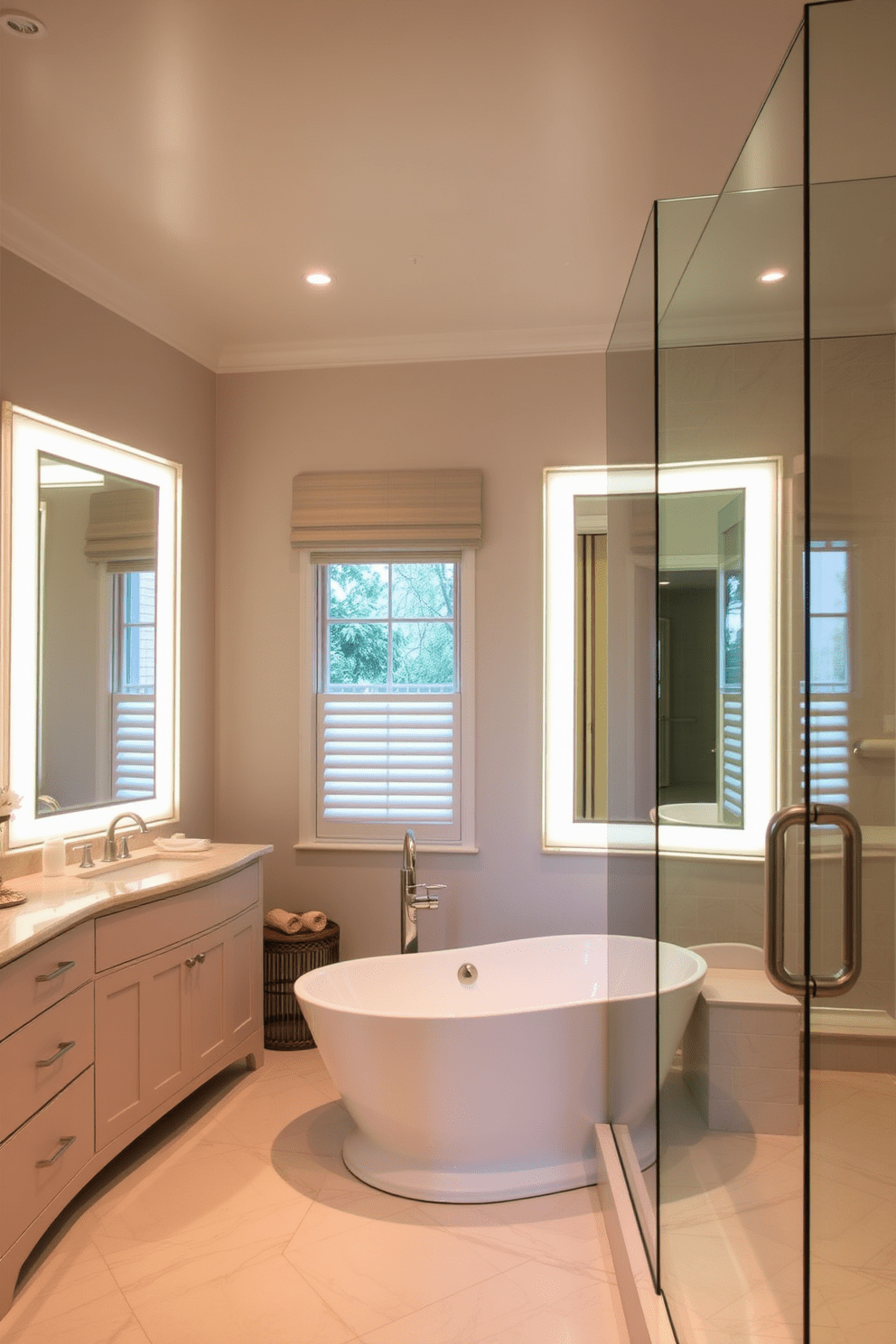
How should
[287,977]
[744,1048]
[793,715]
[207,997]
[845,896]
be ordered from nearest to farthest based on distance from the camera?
1. [845,896]
2. [793,715]
3. [744,1048]
4. [207,997]
5. [287,977]

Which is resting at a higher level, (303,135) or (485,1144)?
(303,135)

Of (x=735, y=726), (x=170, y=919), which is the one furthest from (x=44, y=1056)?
(x=735, y=726)

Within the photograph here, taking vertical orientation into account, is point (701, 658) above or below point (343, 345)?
below

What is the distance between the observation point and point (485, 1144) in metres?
2.80

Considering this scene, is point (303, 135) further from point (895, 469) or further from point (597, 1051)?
point (597, 1051)

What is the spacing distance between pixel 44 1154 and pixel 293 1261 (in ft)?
2.20

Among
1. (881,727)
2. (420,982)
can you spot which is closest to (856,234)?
(881,727)

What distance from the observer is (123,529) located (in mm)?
3705

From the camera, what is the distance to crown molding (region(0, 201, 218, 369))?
3014 mm

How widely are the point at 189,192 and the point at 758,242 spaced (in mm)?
2113

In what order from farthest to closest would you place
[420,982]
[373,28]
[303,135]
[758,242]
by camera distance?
1. [420,982]
2. [303,135]
3. [373,28]
4. [758,242]

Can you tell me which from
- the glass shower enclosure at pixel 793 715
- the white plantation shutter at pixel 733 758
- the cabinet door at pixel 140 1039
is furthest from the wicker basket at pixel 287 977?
the white plantation shutter at pixel 733 758

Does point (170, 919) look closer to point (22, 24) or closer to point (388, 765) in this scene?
point (388, 765)

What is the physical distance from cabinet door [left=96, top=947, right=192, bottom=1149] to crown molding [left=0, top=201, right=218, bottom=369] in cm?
222
